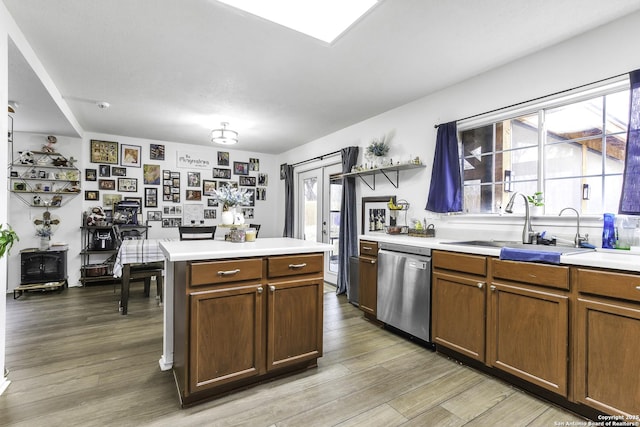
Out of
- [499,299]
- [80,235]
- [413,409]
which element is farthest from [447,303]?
[80,235]

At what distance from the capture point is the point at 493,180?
288 cm

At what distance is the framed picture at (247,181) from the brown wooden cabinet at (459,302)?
15.0 feet

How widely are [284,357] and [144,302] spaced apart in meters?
2.72

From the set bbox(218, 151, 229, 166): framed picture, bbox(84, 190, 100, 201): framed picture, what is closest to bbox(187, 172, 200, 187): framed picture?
bbox(218, 151, 229, 166): framed picture

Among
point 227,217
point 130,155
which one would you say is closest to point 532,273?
point 227,217

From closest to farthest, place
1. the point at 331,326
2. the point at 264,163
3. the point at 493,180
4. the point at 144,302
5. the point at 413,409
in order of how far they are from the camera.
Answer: the point at 413,409, the point at 493,180, the point at 331,326, the point at 144,302, the point at 264,163

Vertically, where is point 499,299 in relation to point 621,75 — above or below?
below

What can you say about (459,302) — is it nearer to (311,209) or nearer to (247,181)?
(311,209)

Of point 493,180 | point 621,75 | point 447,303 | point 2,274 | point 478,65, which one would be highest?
point 478,65

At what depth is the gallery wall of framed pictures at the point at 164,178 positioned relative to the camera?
198 inches

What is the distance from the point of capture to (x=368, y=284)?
3229 millimetres

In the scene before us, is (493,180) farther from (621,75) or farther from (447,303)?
(447,303)

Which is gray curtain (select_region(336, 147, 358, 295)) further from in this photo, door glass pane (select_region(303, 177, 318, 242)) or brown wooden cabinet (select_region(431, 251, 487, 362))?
brown wooden cabinet (select_region(431, 251, 487, 362))

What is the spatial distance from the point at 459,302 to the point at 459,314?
0.09 m
